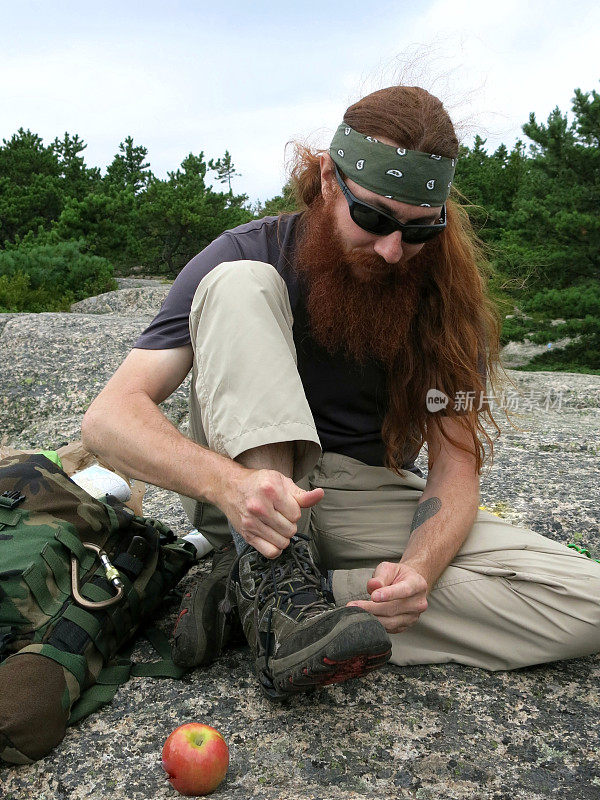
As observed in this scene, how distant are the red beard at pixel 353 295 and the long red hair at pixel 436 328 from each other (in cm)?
7

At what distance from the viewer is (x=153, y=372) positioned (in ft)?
7.47

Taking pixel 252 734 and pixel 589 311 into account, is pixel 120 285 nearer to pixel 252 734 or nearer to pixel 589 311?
pixel 589 311

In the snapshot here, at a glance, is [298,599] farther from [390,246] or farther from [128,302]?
[128,302]

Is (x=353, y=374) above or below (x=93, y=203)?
below

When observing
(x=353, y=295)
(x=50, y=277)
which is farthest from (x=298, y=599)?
(x=50, y=277)

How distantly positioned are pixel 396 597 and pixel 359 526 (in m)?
0.58

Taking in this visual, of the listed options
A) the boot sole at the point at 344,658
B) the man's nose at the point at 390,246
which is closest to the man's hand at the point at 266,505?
the boot sole at the point at 344,658

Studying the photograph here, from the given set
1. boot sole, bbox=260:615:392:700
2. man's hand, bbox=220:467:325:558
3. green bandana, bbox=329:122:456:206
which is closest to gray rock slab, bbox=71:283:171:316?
green bandana, bbox=329:122:456:206

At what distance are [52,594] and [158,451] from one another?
1.73 feet

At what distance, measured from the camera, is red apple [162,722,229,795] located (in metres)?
1.65

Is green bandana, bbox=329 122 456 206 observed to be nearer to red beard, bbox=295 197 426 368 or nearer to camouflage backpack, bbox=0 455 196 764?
red beard, bbox=295 197 426 368

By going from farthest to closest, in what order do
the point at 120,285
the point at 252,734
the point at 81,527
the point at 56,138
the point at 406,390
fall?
the point at 56,138 → the point at 120,285 → the point at 406,390 → the point at 81,527 → the point at 252,734

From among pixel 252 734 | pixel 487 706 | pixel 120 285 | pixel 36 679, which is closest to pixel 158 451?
pixel 36 679

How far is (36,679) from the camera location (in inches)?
70.5
